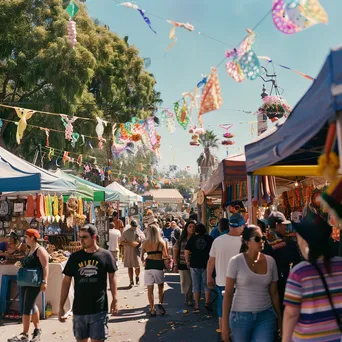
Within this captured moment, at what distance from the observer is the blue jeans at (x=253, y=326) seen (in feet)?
14.4

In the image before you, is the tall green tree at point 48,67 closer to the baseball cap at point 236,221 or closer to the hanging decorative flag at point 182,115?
A: the hanging decorative flag at point 182,115

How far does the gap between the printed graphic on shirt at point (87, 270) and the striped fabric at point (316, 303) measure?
Answer: 2.68 metres

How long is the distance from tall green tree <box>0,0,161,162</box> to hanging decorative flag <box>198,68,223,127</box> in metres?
16.2

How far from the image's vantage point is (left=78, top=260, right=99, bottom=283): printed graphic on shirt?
5.32m

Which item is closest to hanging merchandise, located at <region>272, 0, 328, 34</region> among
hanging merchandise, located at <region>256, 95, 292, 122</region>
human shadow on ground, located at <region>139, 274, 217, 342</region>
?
human shadow on ground, located at <region>139, 274, 217, 342</region>

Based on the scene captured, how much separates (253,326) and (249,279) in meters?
0.43

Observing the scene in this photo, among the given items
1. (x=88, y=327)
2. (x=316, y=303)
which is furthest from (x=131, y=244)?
(x=316, y=303)

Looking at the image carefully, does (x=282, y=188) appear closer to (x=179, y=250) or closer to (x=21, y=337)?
(x=179, y=250)

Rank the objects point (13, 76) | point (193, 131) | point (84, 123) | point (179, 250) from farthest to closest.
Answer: point (84, 123), point (13, 76), point (193, 131), point (179, 250)

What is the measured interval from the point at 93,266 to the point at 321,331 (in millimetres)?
2837

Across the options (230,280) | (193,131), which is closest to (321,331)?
(230,280)

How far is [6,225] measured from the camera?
1158 cm

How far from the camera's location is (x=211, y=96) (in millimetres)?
7652

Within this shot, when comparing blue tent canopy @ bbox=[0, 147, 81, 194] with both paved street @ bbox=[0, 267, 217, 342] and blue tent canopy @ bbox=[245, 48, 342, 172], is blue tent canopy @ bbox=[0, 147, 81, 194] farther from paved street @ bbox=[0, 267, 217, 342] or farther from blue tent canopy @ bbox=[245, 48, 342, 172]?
blue tent canopy @ bbox=[245, 48, 342, 172]
